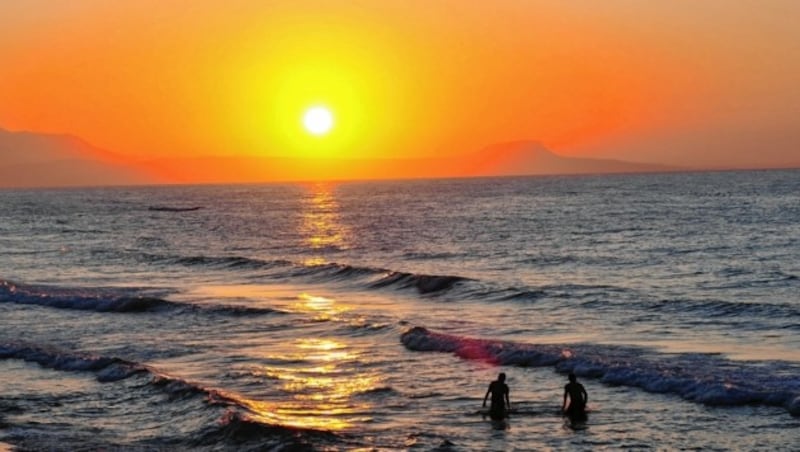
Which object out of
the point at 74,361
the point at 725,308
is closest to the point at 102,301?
the point at 74,361

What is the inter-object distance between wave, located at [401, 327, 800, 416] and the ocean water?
3.5 inches

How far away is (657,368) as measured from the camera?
1291 inches

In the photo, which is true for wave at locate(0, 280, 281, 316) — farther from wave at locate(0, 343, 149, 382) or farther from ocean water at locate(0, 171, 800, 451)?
wave at locate(0, 343, 149, 382)

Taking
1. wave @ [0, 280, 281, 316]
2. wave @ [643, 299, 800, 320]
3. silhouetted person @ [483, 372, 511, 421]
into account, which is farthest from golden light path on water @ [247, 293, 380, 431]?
wave @ [643, 299, 800, 320]

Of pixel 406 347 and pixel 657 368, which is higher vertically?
pixel 657 368

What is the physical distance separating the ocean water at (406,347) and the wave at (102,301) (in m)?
0.15

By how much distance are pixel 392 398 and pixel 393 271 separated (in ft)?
123

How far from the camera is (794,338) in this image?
37.8 metres

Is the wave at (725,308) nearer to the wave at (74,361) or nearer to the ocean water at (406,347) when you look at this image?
the ocean water at (406,347)

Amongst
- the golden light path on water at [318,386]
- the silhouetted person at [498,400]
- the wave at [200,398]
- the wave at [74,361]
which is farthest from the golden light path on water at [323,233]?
the silhouetted person at [498,400]

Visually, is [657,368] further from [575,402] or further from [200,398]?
[200,398]

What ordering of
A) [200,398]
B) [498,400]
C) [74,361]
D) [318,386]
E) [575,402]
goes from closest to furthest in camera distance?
[575,402] → [498,400] → [200,398] → [318,386] → [74,361]

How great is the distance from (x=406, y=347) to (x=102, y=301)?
823 inches

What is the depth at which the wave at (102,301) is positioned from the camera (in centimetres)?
5066
